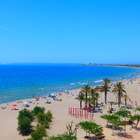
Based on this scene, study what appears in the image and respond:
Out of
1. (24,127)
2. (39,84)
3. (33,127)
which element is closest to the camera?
(24,127)

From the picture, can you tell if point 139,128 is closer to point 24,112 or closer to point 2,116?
point 24,112

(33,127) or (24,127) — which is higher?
(24,127)

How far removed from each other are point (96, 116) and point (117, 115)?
5814 millimetres

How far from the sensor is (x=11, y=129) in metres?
23.7

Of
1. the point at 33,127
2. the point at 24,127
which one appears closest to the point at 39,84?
the point at 33,127

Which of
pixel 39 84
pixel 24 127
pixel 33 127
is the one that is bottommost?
pixel 39 84

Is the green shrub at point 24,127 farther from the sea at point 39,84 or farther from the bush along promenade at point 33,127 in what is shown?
the sea at point 39,84

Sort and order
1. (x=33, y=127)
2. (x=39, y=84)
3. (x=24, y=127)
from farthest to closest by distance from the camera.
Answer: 1. (x=39, y=84)
2. (x=33, y=127)
3. (x=24, y=127)

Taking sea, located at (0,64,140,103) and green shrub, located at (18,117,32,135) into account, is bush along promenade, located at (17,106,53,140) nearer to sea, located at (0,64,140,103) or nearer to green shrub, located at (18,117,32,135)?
green shrub, located at (18,117,32,135)

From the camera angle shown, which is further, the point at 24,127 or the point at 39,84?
the point at 39,84

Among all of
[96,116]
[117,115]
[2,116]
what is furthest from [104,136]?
[2,116]

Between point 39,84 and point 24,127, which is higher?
point 24,127

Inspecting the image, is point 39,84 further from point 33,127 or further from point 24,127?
point 24,127

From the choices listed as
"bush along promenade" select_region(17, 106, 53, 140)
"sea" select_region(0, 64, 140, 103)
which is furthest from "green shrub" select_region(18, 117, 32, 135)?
"sea" select_region(0, 64, 140, 103)
